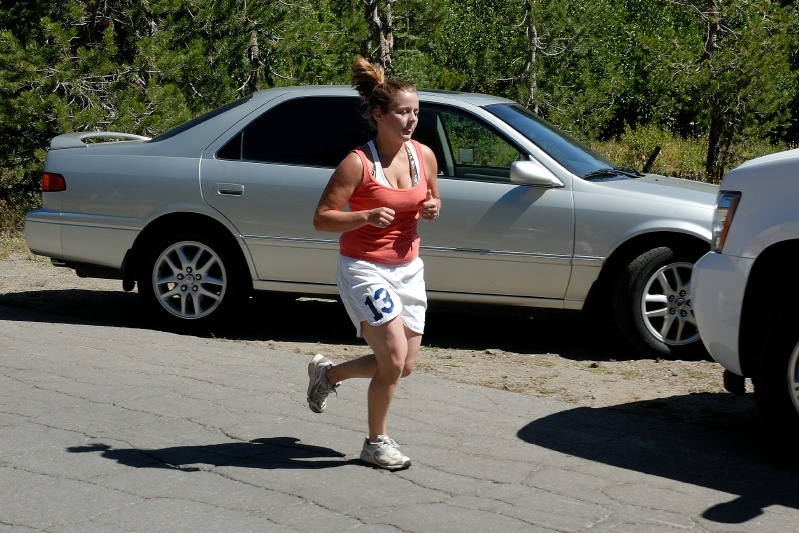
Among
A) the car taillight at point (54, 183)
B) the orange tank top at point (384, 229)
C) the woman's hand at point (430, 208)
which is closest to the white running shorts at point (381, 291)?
the orange tank top at point (384, 229)

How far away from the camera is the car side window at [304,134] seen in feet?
26.2

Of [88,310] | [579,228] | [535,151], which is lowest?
[88,310]

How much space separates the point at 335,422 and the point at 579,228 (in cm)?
239

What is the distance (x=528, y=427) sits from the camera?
19.4 ft

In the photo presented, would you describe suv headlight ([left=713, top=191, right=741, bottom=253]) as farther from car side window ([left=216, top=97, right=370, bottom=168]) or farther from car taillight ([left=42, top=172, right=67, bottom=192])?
car taillight ([left=42, top=172, right=67, bottom=192])

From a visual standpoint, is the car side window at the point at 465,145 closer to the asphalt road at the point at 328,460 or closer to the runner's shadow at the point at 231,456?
the asphalt road at the point at 328,460

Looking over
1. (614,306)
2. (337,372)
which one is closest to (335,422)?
(337,372)

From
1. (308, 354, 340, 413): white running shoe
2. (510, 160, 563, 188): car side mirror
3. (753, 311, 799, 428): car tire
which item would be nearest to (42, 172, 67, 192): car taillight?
(510, 160, 563, 188): car side mirror

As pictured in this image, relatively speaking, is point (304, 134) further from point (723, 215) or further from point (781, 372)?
point (781, 372)

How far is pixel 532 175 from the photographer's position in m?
7.42

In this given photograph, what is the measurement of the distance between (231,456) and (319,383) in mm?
524

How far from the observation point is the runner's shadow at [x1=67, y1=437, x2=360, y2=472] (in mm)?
5168

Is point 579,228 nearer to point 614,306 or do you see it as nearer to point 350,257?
point 614,306

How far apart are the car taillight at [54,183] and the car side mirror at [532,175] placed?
127 inches
